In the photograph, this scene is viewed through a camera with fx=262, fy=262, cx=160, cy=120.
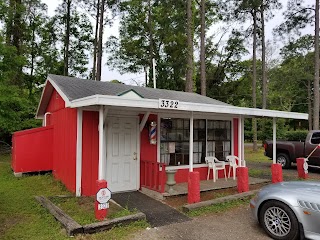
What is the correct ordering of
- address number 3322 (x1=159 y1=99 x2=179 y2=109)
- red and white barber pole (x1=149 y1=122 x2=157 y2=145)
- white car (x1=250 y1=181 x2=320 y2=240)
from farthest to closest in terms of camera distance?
red and white barber pole (x1=149 y1=122 x2=157 y2=145) → address number 3322 (x1=159 y1=99 x2=179 y2=109) → white car (x1=250 y1=181 x2=320 y2=240)

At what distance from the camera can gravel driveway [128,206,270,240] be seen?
14.6 feet

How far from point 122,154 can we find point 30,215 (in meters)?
2.63

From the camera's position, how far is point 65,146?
732 cm

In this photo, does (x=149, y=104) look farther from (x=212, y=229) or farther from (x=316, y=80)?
(x=316, y=80)

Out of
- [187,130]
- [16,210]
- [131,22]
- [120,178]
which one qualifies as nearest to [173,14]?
[131,22]

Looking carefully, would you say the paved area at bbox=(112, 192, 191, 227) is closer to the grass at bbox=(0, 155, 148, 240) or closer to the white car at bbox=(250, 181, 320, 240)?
the grass at bbox=(0, 155, 148, 240)

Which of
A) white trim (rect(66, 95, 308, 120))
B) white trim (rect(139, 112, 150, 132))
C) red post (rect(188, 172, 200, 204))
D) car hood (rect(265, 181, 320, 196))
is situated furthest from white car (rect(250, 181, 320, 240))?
white trim (rect(139, 112, 150, 132))

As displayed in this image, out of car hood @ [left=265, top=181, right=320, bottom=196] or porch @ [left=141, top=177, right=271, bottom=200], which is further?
porch @ [left=141, top=177, right=271, bottom=200]

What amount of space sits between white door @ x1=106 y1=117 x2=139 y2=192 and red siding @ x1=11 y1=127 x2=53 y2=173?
3.03 meters

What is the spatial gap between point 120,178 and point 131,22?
21.2 m

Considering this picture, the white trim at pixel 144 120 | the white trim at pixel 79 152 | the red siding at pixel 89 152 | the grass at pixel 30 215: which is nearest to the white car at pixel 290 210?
the grass at pixel 30 215

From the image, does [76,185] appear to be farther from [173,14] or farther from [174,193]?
[173,14]

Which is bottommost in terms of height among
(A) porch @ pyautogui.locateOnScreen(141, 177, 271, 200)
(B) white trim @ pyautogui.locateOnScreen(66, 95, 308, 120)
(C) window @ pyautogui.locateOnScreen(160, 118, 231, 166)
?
(A) porch @ pyautogui.locateOnScreen(141, 177, 271, 200)

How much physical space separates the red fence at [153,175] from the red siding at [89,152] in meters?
1.37
